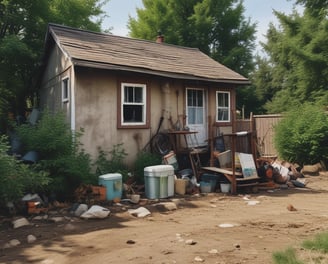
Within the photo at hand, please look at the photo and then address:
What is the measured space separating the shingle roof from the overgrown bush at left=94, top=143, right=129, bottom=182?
7.49 feet

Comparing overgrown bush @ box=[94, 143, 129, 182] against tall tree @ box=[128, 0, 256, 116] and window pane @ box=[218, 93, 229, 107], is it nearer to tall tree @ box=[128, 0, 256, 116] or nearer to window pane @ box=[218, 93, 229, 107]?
window pane @ box=[218, 93, 229, 107]

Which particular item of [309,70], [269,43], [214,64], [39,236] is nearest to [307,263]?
[39,236]

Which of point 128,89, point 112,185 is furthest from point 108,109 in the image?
point 112,185

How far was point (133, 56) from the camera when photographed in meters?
11.1

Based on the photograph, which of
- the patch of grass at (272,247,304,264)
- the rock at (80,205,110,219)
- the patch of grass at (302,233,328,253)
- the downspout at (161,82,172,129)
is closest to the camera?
the patch of grass at (272,247,304,264)

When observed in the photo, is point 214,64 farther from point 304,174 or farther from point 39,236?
point 39,236

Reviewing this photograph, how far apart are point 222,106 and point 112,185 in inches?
248

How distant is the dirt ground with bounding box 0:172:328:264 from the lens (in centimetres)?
459

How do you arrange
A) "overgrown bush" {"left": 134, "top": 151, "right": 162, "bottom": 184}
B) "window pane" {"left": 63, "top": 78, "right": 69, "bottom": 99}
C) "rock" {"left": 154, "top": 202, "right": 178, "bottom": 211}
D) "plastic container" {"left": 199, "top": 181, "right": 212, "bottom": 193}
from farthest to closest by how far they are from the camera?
Result: 1. "window pane" {"left": 63, "top": 78, "right": 69, "bottom": 99}
2. "overgrown bush" {"left": 134, "top": 151, "right": 162, "bottom": 184}
3. "plastic container" {"left": 199, "top": 181, "right": 212, "bottom": 193}
4. "rock" {"left": 154, "top": 202, "right": 178, "bottom": 211}

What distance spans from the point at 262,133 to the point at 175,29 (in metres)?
13.3

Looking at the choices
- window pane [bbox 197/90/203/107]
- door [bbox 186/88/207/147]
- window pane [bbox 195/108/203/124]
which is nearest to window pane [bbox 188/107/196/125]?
door [bbox 186/88/207/147]

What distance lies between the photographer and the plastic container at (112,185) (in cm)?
812

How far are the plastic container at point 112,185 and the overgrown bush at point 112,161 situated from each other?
1.11 meters

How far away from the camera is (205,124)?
12.5m
